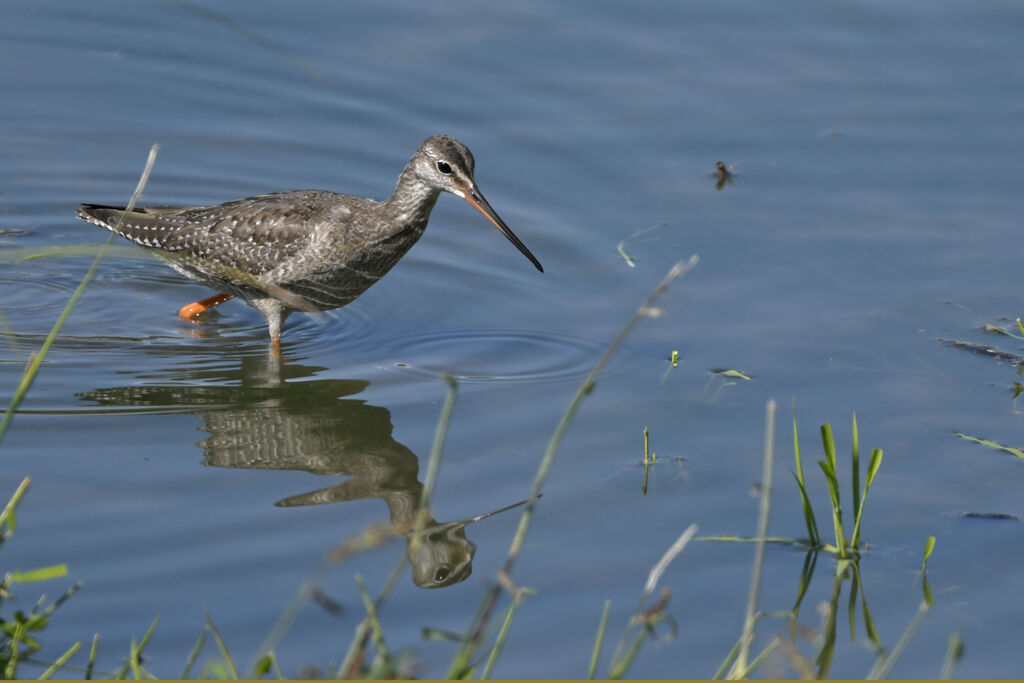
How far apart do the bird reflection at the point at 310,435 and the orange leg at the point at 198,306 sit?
96cm

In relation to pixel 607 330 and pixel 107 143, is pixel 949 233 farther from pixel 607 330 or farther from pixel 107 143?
pixel 107 143

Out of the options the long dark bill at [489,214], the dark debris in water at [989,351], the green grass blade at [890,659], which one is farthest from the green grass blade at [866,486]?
the long dark bill at [489,214]

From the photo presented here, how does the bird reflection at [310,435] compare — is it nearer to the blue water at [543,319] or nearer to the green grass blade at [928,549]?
the blue water at [543,319]

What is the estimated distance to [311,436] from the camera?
6.93 m

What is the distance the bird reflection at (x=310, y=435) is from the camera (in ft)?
19.1

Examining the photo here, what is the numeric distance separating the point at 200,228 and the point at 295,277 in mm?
822

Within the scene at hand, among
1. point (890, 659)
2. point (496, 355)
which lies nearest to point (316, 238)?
point (496, 355)

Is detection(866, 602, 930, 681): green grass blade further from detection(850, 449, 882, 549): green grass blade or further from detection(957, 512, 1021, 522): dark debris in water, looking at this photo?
detection(957, 512, 1021, 522): dark debris in water

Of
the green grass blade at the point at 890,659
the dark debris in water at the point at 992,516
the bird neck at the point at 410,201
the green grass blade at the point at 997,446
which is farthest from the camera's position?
the bird neck at the point at 410,201

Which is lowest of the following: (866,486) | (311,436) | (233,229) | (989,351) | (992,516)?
(311,436)

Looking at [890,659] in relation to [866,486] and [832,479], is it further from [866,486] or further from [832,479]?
[866,486]

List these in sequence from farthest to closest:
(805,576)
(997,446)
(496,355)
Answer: (496,355), (997,446), (805,576)

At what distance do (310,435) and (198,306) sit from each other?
88.3 inches

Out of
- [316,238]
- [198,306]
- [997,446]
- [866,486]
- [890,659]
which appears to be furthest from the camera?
[198,306]
